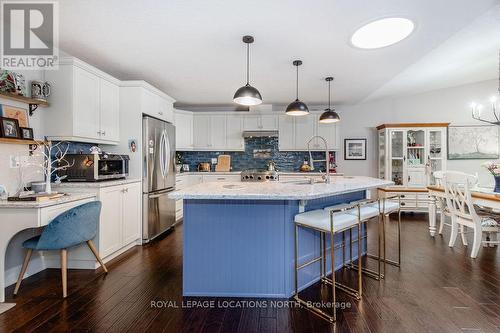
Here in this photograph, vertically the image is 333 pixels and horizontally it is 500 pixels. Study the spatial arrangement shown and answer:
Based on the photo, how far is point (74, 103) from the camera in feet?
9.15

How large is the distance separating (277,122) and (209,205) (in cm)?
375

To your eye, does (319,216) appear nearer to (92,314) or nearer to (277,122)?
(92,314)

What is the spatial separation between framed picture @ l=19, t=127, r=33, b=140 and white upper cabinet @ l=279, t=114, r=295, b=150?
163 inches

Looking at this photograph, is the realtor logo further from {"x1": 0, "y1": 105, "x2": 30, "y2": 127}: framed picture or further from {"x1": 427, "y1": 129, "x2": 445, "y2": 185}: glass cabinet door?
{"x1": 427, "y1": 129, "x2": 445, "y2": 185}: glass cabinet door

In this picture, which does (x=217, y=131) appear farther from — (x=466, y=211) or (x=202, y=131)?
(x=466, y=211)

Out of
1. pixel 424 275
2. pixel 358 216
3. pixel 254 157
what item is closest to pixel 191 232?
pixel 358 216

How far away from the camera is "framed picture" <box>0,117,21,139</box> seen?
90.0 inches

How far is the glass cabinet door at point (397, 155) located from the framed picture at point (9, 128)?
5903 mm

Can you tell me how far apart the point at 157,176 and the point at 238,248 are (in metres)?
2.17

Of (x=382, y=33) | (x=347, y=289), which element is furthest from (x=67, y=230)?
(x=382, y=33)

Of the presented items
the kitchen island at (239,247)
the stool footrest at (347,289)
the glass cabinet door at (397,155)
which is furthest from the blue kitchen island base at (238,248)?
the glass cabinet door at (397,155)

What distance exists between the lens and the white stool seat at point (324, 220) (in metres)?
1.98

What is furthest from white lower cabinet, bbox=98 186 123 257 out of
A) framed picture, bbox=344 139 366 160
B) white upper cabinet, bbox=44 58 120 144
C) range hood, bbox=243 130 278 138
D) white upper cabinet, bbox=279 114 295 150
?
framed picture, bbox=344 139 366 160

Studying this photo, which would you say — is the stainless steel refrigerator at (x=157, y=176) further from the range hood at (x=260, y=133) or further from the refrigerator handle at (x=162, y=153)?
the range hood at (x=260, y=133)
